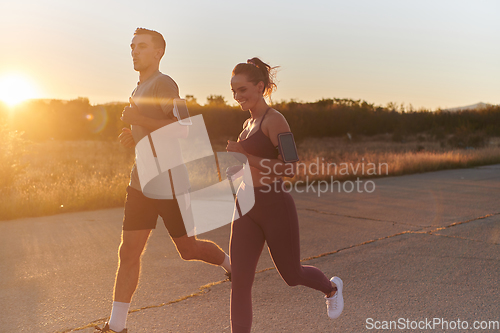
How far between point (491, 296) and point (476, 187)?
8.61 meters

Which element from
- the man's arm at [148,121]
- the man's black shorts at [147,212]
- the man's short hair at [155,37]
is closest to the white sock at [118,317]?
the man's black shorts at [147,212]

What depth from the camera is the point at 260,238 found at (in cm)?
275

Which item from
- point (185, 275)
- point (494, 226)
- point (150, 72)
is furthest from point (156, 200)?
point (494, 226)

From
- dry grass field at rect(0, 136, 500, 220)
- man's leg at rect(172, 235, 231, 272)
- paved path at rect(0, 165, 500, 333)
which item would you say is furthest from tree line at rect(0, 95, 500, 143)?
man's leg at rect(172, 235, 231, 272)

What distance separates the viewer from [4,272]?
4688 millimetres

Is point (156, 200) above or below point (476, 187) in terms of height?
above

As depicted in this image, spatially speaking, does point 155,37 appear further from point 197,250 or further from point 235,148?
point 197,250

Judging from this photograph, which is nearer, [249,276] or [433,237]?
[249,276]

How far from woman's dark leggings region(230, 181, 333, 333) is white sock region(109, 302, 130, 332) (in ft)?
2.74

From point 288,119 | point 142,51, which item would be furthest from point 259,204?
point 288,119

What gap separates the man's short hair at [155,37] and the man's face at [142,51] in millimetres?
26

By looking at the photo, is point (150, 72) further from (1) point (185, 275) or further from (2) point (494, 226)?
(2) point (494, 226)

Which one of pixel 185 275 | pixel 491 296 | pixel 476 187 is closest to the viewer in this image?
pixel 491 296

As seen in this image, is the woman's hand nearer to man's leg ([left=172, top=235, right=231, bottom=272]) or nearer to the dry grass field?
man's leg ([left=172, top=235, right=231, bottom=272])
